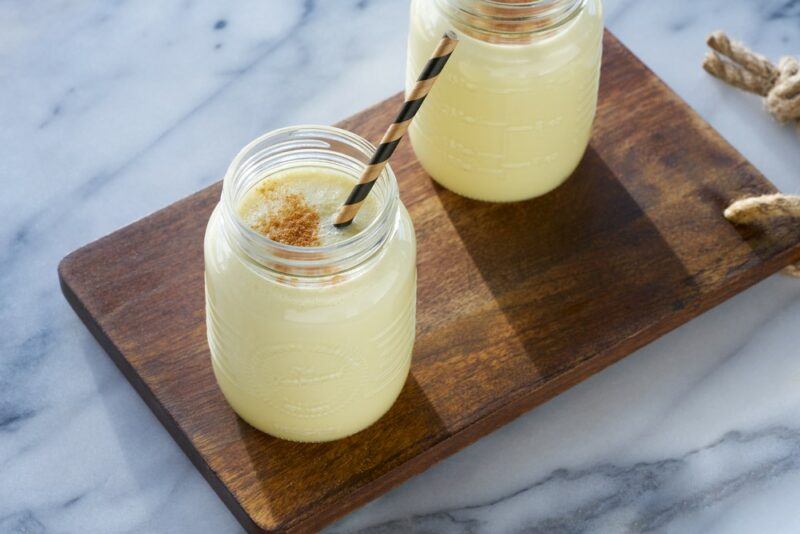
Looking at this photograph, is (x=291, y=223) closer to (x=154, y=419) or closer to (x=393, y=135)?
(x=393, y=135)

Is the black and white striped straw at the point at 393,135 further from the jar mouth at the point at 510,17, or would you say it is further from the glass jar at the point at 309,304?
the jar mouth at the point at 510,17

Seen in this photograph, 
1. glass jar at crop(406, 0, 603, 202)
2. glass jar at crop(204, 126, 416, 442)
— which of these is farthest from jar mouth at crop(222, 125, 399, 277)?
glass jar at crop(406, 0, 603, 202)

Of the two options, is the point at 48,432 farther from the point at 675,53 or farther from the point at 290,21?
the point at 675,53

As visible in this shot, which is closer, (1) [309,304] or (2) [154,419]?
(1) [309,304]

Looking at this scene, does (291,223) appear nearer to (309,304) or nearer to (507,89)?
(309,304)

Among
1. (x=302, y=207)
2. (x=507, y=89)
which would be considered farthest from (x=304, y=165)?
(x=507, y=89)

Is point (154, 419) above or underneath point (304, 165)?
underneath

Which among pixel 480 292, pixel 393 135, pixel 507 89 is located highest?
pixel 393 135

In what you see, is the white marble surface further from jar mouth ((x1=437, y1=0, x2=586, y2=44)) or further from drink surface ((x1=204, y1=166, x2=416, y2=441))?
jar mouth ((x1=437, y1=0, x2=586, y2=44))
